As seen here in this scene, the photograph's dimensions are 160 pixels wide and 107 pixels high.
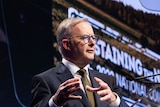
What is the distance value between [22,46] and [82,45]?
59 cm

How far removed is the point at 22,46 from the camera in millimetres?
1900

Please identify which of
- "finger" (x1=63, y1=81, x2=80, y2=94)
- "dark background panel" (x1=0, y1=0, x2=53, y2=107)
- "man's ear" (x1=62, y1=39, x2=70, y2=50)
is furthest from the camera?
"dark background panel" (x1=0, y1=0, x2=53, y2=107)

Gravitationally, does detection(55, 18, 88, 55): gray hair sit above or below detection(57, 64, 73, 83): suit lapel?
above

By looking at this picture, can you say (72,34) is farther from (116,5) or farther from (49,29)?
(116,5)

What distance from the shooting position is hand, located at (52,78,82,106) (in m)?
1.13

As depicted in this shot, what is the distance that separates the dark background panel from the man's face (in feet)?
1.79

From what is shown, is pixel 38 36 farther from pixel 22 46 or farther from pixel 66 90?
pixel 66 90

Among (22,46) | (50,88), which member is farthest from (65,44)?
(22,46)

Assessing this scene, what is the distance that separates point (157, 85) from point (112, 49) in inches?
45.3

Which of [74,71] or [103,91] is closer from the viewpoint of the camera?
[103,91]

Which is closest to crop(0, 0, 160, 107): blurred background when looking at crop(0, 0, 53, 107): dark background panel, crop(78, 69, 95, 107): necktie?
crop(0, 0, 53, 107): dark background panel

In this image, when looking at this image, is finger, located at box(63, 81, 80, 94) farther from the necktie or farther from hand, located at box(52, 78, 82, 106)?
the necktie

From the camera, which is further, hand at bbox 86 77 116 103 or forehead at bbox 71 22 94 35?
forehead at bbox 71 22 94 35

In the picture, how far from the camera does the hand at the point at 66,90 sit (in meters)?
1.13
